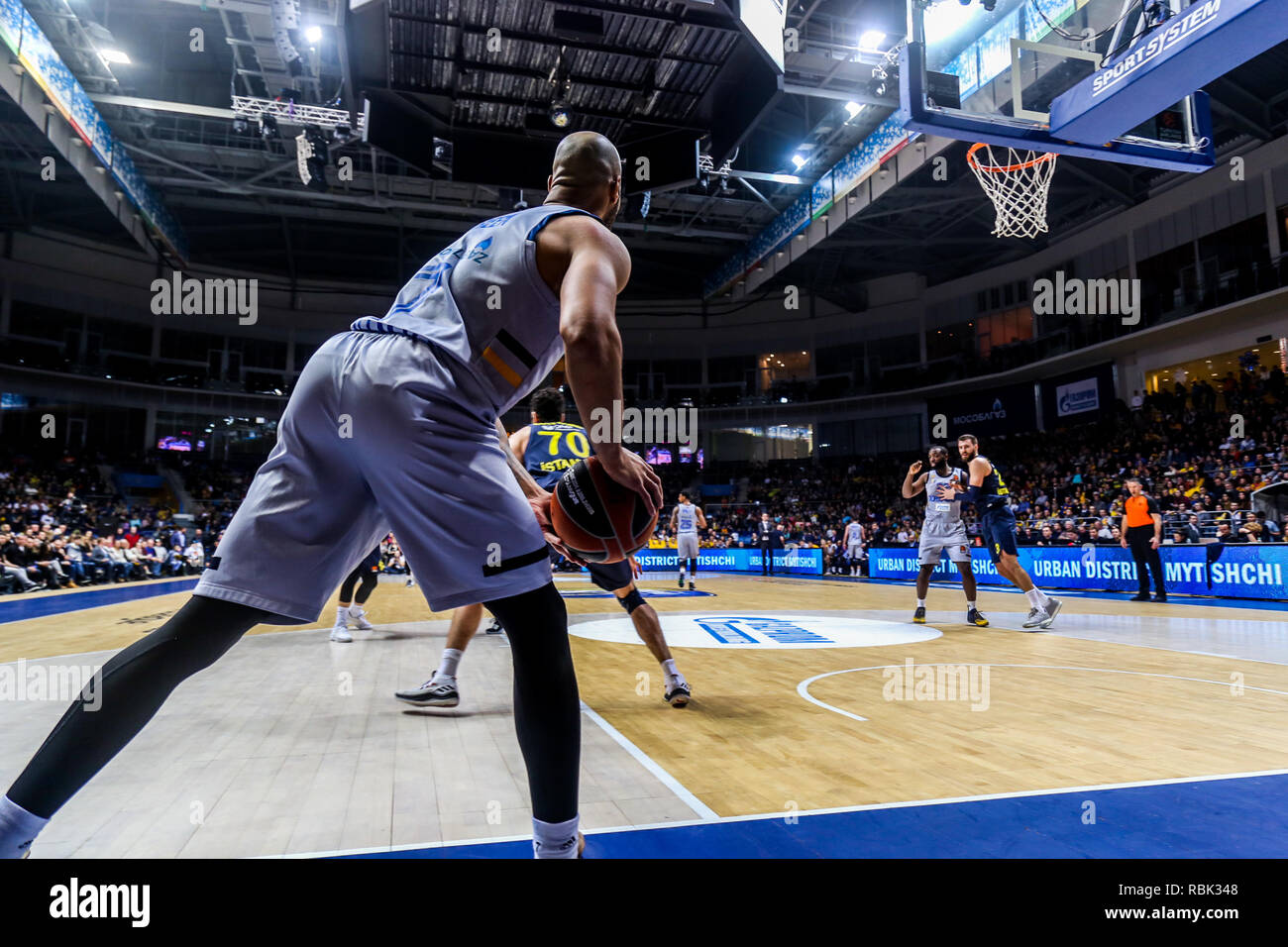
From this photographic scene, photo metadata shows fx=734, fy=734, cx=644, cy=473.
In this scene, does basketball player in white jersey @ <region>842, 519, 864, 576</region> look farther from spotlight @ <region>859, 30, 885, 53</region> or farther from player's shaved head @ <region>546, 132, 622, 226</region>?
player's shaved head @ <region>546, 132, 622, 226</region>

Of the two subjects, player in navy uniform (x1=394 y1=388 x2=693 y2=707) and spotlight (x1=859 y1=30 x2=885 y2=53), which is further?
spotlight (x1=859 y1=30 x2=885 y2=53)

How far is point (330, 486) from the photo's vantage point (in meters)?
1.64

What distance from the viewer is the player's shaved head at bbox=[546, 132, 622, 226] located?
1835mm

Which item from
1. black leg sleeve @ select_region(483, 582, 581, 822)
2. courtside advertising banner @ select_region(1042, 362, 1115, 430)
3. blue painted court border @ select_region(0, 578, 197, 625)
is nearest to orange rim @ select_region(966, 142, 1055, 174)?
black leg sleeve @ select_region(483, 582, 581, 822)

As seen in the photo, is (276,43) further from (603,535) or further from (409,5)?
(603,535)

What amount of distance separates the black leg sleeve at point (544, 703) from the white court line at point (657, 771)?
2.43 feet

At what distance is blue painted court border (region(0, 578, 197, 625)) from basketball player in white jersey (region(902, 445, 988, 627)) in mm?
9247

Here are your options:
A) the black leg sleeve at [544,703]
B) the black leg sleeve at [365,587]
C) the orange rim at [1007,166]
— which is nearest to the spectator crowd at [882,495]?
the black leg sleeve at [365,587]

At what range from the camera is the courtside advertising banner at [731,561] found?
2070 cm

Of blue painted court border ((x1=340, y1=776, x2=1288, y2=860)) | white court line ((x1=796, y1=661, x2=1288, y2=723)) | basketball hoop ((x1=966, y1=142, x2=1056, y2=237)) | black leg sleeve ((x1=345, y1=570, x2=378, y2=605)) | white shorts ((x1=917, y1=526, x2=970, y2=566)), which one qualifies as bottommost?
white court line ((x1=796, y1=661, x2=1288, y2=723))

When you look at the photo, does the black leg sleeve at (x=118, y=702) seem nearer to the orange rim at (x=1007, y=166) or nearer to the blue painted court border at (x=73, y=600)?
the blue painted court border at (x=73, y=600)

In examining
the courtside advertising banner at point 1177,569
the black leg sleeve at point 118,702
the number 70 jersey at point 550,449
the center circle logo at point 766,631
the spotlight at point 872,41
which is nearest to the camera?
the black leg sleeve at point 118,702

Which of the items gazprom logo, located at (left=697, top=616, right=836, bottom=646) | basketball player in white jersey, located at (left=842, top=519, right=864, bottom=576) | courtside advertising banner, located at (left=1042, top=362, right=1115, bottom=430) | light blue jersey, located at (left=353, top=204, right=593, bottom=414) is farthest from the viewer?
courtside advertising banner, located at (left=1042, top=362, right=1115, bottom=430)
